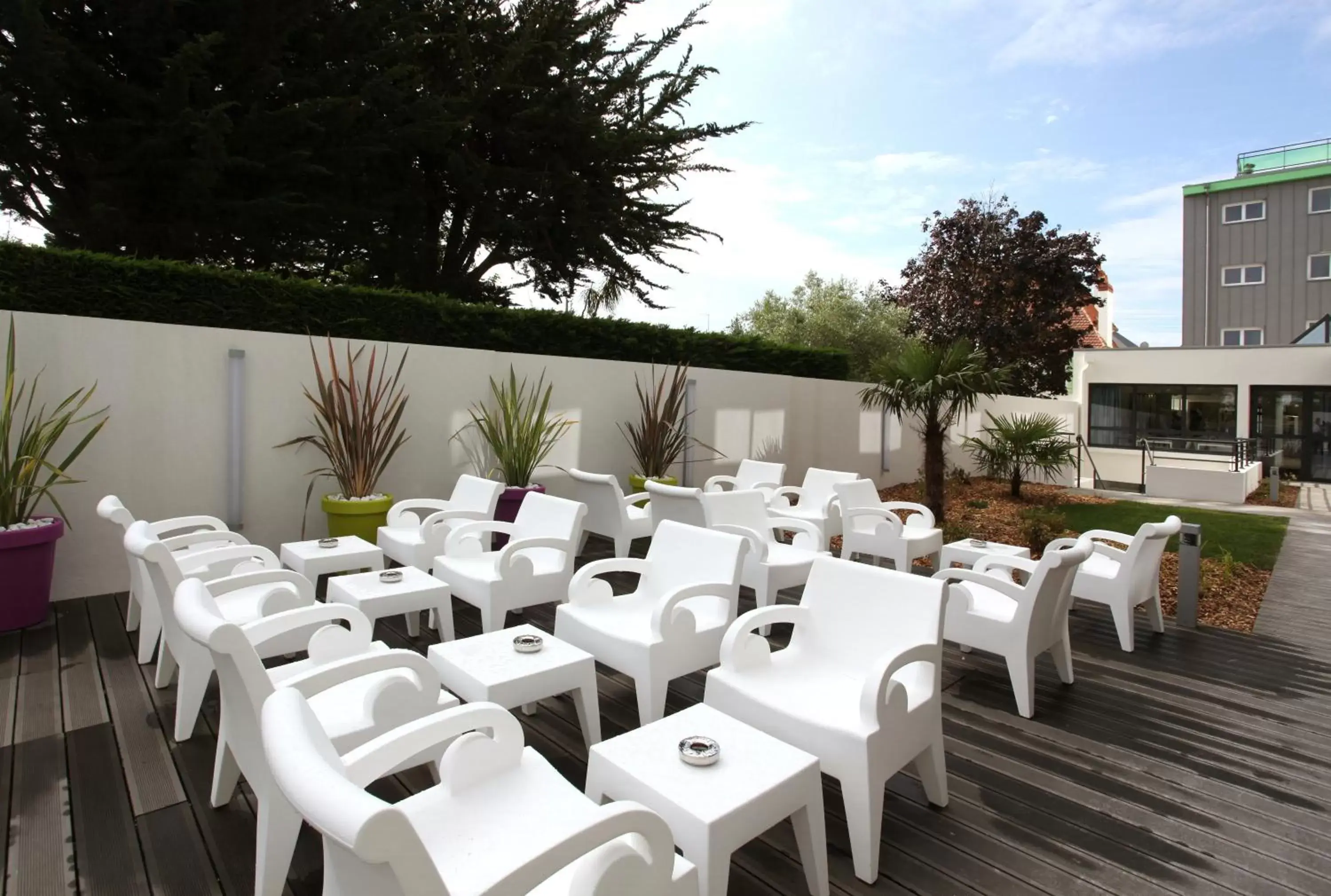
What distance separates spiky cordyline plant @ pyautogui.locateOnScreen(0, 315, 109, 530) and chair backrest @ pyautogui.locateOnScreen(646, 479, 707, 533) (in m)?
3.50

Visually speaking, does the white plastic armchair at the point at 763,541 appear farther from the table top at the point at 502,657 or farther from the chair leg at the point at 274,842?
the chair leg at the point at 274,842

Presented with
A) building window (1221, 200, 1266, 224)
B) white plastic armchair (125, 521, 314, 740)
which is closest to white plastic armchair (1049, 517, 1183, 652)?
white plastic armchair (125, 521, 314, 740)

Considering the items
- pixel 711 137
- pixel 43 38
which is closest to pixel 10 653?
pixel 43 38

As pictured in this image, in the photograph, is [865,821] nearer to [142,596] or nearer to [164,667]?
[164,667]

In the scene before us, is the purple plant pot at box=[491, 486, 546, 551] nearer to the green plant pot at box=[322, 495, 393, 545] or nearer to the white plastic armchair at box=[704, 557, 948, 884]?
the green plant pot at box=[322, 495, 393, 545]

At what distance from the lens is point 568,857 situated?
111 centimetres

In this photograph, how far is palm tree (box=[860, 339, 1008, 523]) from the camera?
273 inches

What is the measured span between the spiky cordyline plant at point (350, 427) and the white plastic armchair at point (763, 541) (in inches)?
107

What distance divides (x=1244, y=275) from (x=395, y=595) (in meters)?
23.6

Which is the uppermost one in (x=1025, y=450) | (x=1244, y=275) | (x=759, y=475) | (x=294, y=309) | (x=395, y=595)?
(x=1244, y=275)

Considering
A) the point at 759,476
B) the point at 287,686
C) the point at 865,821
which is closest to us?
the point at 287,686

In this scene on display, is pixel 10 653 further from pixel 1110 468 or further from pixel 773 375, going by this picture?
pixel 1110 468

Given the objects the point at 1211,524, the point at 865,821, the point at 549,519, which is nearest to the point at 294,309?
the point at 549,519

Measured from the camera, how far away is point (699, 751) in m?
1.75
